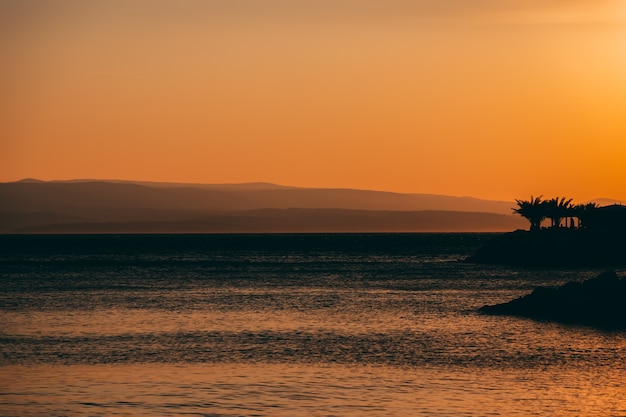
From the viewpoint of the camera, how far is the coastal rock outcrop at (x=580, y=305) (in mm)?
67500

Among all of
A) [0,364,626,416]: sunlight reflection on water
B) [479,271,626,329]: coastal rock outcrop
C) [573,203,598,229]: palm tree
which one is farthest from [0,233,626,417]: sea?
[573,203,598,229]: palm tree

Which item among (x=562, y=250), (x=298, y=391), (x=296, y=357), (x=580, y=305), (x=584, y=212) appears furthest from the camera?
(x=584, y=212)

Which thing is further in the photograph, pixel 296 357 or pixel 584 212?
pixel 584 212

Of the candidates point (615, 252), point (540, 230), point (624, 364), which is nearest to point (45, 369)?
point (624, 364)

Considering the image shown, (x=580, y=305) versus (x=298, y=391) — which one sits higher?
(x=580, y=305)

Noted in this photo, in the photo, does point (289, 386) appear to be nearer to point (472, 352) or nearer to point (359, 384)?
point (359, 384)

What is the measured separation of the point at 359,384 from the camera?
139 ft

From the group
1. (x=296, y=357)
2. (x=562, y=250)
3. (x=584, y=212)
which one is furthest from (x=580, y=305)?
(x=584, y=212)

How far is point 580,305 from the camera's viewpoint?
69.0m

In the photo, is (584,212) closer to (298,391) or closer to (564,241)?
(564,241)

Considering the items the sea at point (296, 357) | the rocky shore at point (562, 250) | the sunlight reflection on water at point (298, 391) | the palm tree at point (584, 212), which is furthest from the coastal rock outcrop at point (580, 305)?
the palm tree at point (584, 212)

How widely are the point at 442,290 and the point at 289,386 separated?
59.4 metres

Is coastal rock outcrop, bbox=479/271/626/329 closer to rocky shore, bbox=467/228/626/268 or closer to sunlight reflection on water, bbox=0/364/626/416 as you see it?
sunlight reflection on water, bbox=0/364/626/416

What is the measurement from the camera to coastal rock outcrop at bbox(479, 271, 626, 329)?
67500 mm
